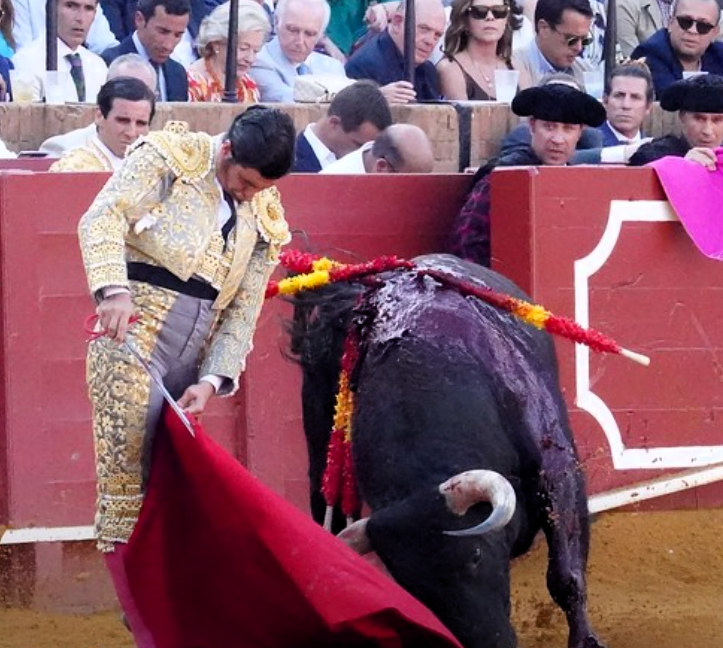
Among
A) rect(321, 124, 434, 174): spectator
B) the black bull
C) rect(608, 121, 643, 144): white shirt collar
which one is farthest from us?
rect(608, 121, 643, 144): white shirt collar

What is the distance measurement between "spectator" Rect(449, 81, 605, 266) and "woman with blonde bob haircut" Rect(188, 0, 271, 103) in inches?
50.0

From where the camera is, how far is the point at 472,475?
3.74m

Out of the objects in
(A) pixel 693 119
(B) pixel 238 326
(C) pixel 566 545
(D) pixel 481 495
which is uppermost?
(A) pixel 693 119

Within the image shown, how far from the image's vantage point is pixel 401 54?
7.48 m

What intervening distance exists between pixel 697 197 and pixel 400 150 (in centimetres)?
102

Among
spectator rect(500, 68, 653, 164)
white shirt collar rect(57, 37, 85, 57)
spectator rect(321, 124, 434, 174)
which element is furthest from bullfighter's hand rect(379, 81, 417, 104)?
white shirt collar rect(57, 37, 85, 57)

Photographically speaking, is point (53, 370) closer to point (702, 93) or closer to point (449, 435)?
point (449, 435)

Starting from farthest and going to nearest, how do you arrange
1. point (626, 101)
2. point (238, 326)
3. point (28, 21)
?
point (626, 101) < point (28, 21) < point (238, 326)

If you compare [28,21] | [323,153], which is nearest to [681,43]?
[323,153]

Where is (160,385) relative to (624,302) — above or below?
above

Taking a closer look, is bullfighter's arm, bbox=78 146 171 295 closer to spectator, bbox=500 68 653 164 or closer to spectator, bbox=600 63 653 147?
spectator, bbox=500 68 653 164

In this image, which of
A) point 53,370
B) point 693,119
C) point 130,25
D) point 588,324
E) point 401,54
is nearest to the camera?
point 53,370

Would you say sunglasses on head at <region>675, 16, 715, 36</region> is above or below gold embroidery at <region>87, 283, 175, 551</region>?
above

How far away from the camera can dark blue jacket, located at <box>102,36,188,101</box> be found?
7023 mm
